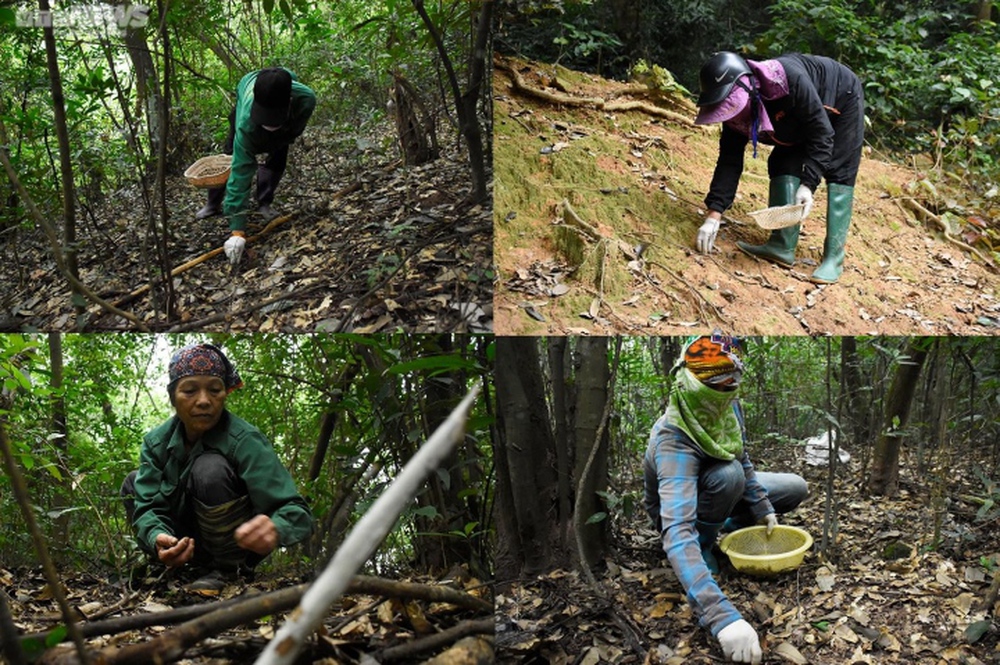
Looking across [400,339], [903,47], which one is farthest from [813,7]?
[400,339]

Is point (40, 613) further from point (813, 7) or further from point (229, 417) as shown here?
point (813, 7)

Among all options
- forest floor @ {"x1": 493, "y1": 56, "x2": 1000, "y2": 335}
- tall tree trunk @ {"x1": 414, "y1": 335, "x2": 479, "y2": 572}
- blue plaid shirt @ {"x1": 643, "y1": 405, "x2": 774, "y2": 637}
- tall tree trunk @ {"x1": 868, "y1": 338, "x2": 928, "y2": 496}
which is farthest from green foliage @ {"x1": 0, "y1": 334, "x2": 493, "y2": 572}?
tall tree trunk @ {"x1": 868, "y1": 338, "x2": 928, "y2": 496}

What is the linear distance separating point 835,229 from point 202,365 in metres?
2.12

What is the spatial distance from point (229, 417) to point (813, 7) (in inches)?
94.6

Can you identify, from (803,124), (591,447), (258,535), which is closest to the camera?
(258,535)

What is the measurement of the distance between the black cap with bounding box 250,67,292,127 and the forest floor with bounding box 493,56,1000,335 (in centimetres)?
69

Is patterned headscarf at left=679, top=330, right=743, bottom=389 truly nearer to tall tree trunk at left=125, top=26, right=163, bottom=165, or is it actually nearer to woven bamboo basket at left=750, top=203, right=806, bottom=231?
woven bamboo basket at left=750, top=203, right=806, bottom=231

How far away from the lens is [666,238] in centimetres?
254

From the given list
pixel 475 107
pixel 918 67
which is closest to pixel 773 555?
pixel 475 107

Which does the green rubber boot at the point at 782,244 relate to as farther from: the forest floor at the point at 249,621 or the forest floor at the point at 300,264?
the forest floor at the point at 249,621

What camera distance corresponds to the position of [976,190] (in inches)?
128

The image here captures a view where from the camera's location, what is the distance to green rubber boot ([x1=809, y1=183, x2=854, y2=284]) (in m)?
2.65

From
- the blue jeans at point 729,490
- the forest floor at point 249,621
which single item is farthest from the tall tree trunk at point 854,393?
the forest floor at point 249,621

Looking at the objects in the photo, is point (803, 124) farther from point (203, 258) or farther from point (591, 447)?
point (203, 258)
